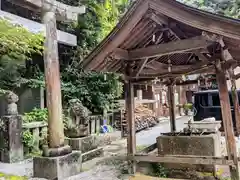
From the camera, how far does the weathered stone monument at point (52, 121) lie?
4.99m

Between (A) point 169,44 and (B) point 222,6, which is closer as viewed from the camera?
(A) point 169,44

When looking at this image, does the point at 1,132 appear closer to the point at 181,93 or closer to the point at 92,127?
the point at 92,127

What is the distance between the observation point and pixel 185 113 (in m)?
23.4

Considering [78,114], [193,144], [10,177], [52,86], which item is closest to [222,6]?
[78,114]

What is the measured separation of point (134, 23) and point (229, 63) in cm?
188

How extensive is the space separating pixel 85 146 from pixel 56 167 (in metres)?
1.97

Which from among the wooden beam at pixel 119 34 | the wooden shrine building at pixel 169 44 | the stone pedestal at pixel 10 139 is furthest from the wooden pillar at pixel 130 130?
the stone pedestal at pixel 10 139

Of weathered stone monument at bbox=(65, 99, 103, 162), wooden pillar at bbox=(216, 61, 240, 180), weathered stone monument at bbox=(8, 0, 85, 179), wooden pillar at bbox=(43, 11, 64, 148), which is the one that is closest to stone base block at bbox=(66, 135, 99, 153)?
weathered stone monument at bbox=(65, 99, 103, 162)

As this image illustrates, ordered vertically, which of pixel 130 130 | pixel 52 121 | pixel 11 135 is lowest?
pixel 11 135

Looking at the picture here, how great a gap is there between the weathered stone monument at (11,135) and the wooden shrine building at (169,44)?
10.6ft

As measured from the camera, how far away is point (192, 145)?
16.1 feet

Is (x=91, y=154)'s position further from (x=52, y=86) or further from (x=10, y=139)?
(x=52, y=86)

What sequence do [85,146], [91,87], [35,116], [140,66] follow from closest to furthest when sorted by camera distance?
[140,66] → [85,146] → [35,116] → [91,87]

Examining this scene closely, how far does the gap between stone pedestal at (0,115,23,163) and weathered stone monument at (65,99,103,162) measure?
4.85ft
